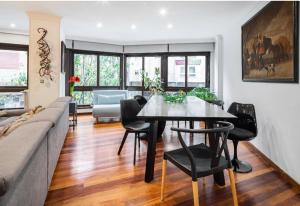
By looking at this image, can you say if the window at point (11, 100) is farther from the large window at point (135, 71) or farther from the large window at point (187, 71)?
the large window at point (187, 71)

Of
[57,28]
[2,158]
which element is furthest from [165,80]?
[2,158]

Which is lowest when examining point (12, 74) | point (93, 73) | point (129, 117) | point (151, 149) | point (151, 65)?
point (151, 149)

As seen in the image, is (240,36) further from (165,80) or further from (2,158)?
(2,158)

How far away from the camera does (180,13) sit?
13.5 feet

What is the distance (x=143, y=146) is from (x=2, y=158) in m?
2.78

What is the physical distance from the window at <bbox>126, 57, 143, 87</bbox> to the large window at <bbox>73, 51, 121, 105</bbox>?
31 centimetres

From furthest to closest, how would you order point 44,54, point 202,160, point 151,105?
point 44,54, point 151,105, point 202,160

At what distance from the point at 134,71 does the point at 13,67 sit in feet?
11.8

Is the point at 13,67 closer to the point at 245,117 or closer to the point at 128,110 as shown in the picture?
the point at 128,110

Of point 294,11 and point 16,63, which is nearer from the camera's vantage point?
point 294,11

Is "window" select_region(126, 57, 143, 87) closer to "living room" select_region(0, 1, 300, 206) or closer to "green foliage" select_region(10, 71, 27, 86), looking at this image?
"living room" select_region(0, 1, 300, 206)

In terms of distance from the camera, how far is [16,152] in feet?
3.42

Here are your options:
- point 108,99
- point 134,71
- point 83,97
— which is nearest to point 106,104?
point 108,99

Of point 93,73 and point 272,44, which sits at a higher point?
point 93,73
